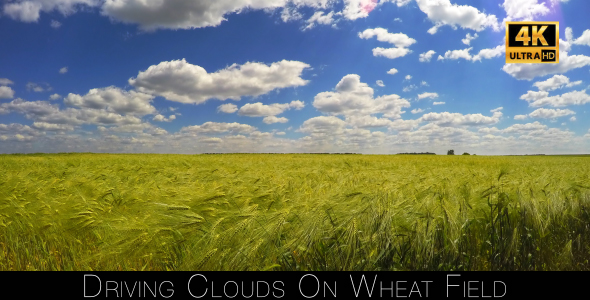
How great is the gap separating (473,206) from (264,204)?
178cm

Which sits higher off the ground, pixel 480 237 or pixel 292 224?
pixel 292 224

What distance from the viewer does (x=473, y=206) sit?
8.52 ft

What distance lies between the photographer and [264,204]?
8.68 feet

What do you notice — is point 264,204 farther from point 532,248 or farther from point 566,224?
point 566,224
